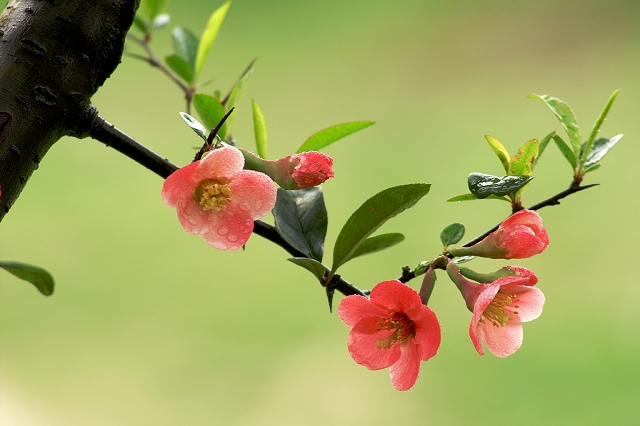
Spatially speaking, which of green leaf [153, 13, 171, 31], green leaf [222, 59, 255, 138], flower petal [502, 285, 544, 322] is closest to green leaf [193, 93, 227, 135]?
green leaf [222, 59, 255, 138]

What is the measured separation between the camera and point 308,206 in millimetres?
403

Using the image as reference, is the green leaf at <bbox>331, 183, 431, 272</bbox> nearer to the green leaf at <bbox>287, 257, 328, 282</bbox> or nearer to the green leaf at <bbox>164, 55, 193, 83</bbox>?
the green leaf at <bbox>287, 257, 328, 282</bbox>

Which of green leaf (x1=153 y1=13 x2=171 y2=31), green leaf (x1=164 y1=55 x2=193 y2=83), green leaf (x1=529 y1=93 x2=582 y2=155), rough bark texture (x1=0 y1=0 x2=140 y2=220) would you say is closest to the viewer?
rough bark texture (x1=0 y1=0 x2=140 y2=220)

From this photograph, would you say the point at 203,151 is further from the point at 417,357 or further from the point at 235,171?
the point at 417,357

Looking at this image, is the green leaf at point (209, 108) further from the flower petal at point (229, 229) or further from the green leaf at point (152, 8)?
the green leaf at point (152, 8)

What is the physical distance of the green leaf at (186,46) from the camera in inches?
25.2

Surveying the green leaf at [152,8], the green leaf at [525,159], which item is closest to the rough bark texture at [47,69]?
the green leaf at [525,159]

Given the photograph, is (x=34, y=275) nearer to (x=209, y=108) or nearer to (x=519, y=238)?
(x=209, y=108)

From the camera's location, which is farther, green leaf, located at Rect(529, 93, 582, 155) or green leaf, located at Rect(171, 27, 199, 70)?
green leaf, located at Rect(171, 27, 199, 70)

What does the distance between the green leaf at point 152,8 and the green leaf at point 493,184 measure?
46 centimetres

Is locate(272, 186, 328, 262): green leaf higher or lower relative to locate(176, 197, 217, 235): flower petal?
higher

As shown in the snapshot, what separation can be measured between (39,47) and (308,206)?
0.55 feet

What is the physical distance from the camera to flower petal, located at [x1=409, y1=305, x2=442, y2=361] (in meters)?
0.31

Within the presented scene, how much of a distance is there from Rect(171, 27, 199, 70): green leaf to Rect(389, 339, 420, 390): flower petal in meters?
0.38
